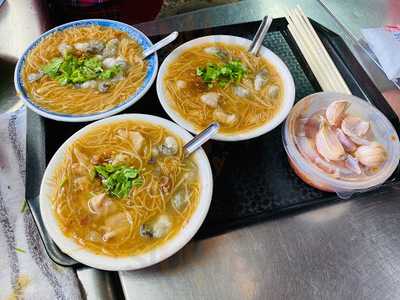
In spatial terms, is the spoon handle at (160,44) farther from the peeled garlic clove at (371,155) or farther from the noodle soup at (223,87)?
the peeled garlic clove at (371,155)

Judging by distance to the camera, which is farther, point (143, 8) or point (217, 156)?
point (143, 8)

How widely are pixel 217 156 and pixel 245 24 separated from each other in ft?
2.77

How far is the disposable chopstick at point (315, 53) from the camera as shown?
167 centimetres

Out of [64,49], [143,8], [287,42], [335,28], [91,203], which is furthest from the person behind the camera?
[143,8]

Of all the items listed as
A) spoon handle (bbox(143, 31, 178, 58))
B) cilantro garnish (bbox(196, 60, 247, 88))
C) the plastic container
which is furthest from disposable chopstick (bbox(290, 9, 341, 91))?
spoon handle (bbox(143, 31, 178, 58))

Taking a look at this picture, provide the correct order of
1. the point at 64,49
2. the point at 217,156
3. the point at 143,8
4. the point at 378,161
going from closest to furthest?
the point at 378,161, the point at 217,156, the point at 64,49, the point at 143,8

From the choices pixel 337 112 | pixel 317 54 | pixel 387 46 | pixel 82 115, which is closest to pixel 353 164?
pixel 337 112

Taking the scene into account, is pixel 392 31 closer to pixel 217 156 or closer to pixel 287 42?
pixel 287 42

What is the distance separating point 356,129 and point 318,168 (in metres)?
0.24

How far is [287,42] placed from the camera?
1896 mm

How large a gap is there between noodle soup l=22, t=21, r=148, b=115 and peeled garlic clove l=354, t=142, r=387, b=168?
0.95 metres

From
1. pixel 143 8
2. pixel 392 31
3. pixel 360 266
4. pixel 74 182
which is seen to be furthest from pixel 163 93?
pixel 392 31

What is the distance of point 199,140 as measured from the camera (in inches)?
51.4

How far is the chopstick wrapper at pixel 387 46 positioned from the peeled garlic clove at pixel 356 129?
64 cm
